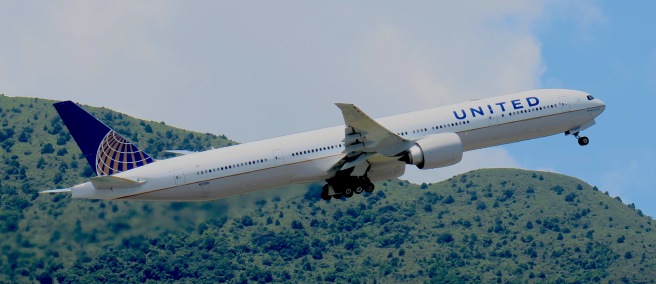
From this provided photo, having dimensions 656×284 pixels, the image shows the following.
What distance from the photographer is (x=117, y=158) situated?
69312 mm

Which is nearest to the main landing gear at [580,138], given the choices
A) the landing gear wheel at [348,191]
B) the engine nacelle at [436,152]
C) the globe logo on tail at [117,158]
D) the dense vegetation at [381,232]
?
the engine nacelle at [436,152]

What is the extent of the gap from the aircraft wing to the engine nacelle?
71 centimetres

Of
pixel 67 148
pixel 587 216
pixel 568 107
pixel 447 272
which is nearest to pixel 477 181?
pixel 587 216

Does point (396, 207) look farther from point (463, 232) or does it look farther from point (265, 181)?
point (265, 181)

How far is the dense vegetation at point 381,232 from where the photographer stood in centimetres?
13238

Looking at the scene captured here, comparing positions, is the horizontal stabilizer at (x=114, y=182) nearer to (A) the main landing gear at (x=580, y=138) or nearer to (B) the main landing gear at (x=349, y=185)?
(B) the main landing gear at (x=349, y=185)

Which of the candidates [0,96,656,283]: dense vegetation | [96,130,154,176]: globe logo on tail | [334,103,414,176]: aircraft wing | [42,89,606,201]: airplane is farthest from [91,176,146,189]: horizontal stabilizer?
[0,96,656,283]: dense vegetation

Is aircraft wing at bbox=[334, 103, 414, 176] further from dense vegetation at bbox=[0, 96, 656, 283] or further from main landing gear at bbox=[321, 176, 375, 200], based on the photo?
dense vegetation at bbox=[0, 96, 656, 283]

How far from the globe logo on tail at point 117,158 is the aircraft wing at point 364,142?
11.2 m

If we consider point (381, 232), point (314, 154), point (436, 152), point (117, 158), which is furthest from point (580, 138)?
point (381, 232)

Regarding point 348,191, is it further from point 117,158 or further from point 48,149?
point 48,149

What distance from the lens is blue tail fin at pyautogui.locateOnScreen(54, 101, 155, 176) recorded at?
69.1 m

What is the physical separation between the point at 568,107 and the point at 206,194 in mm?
23261

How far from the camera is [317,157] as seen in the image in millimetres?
69062
